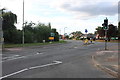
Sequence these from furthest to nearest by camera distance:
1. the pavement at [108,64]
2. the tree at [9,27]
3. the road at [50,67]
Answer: the tree at [9,27]
the pavement at [108,64]
the road at [50,67]

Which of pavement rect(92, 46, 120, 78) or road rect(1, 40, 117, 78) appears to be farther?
pavement rect(92, 46, 120, 78)

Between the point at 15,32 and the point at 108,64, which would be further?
the point at 15,32

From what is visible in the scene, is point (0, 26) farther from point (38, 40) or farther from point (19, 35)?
point (38, 40)

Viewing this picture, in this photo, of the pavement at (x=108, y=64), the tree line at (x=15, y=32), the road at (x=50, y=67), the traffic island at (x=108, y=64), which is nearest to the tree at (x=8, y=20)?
the tree line at (x=15, y=32)

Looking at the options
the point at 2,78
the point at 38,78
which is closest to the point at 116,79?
the point at 38,78

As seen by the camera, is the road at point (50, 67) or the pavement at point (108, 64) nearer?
the road at point (50, 67)

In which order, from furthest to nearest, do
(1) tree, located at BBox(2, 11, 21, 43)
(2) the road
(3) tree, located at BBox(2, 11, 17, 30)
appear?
(1) tree, located at BBox(2, 11, 21, 43), (3) tree, located at BBox(2, 11, 17, 30), (2) the road

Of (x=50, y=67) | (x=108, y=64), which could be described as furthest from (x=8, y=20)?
(x=108, y=64)

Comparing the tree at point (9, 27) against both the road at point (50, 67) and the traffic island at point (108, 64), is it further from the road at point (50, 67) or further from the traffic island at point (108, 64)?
the traffic island at point (108, 64)

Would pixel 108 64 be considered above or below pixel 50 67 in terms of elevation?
above

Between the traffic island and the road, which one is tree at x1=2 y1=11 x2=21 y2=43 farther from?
the traffic island

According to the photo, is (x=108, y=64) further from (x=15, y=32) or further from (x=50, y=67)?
(x=15, y=32)

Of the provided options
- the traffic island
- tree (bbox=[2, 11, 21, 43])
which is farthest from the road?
tree (bbox=[2, 11, 21, 43])

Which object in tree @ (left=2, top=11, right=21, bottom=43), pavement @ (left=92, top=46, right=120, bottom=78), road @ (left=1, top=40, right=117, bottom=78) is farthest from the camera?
tree @ (left=2, top=11, right=21, bottom=43)
